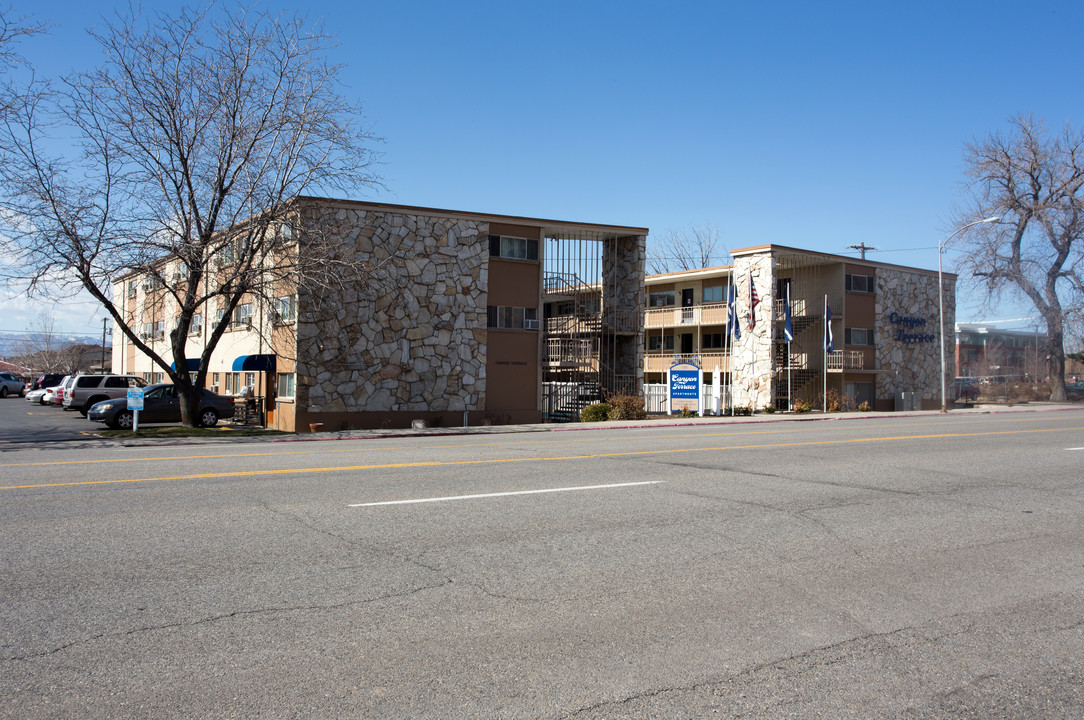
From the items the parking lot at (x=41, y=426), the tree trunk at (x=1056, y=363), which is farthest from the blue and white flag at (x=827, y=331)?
the parking lot at (x=41, y=426)

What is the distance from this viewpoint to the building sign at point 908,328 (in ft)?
146

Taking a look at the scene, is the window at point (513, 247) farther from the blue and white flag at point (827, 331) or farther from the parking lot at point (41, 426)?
the blue and white flag at point (827, 331)

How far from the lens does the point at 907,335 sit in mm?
45031

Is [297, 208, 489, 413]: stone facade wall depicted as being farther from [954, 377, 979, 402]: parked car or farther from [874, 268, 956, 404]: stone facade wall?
[954, 377, 979, 402]: parked car

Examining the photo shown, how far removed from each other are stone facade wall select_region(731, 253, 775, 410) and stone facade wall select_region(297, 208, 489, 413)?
16638 millimetres

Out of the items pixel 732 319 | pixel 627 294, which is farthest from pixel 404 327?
pixel 732 319

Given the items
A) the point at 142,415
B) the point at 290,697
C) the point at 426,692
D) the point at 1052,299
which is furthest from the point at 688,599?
the point at 1052,299

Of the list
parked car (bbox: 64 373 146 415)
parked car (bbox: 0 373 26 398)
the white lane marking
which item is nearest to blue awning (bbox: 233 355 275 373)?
parked car (bbox: 64 373 146 415)

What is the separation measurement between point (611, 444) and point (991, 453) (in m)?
7.47

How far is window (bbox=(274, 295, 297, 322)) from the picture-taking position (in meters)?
26.9

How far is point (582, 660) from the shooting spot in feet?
14.8

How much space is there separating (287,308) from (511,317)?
8578 millimetres

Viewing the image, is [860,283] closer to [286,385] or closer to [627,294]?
[627,294]

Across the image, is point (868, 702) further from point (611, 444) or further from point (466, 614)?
point (611, 444)
